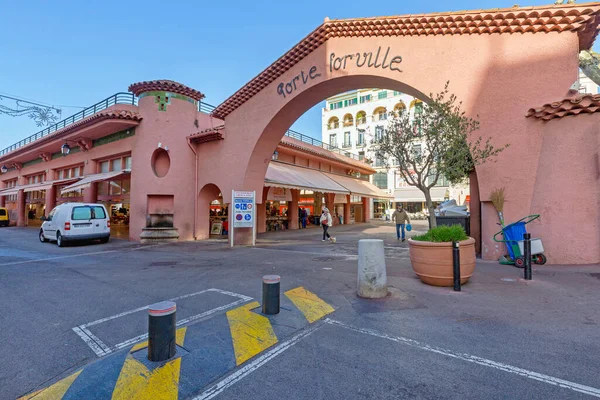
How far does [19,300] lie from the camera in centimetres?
523

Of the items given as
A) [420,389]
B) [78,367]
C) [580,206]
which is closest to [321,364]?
[420,389]

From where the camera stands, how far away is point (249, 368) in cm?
291

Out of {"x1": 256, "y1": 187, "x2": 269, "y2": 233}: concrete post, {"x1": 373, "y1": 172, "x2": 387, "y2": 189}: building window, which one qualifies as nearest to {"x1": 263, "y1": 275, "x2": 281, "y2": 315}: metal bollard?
{"x1": 256, "y1": 187, "x2": 269, "y2": 233}: concrete post

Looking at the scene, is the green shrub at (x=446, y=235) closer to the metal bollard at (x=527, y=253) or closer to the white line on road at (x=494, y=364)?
the metal bollard at (x=527, y=253)

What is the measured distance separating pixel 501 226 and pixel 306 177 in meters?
13.0

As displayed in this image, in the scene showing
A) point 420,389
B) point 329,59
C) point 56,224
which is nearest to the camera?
point 420,389

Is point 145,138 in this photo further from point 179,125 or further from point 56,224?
point 56,224

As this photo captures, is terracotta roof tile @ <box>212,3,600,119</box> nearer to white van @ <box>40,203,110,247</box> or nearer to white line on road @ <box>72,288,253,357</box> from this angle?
white line on road @ <box>72,288,253,357</box>

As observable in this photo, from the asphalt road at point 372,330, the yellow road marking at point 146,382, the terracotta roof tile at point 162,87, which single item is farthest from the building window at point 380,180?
the yellow road marking at point 146,382

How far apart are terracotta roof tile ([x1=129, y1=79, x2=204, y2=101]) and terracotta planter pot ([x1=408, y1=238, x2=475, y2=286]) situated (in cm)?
1326

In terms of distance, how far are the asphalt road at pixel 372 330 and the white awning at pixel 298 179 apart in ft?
28.0

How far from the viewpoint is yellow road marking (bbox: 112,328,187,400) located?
2.50m

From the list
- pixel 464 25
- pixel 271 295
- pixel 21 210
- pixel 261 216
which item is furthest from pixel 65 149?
pixel 464 25

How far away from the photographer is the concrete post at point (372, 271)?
504 centimetres
